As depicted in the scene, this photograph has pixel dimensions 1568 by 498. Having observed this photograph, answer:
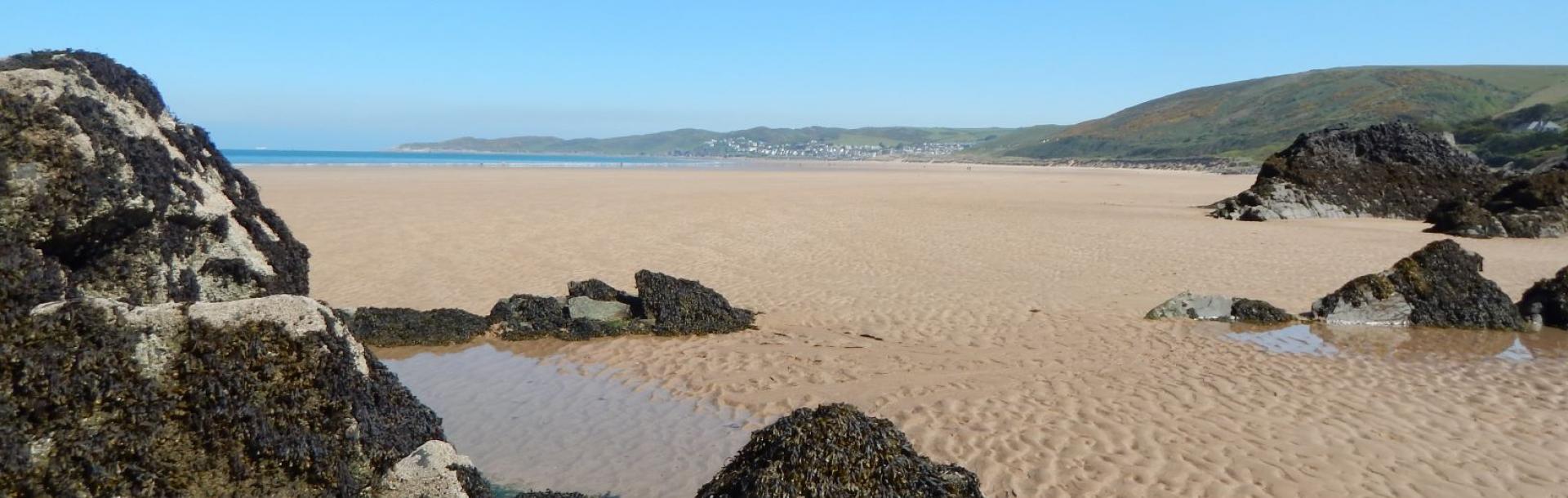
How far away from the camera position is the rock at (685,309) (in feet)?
32.2

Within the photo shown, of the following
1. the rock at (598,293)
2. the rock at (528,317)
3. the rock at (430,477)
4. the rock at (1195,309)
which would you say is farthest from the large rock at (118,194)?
the rock at (1195,309)

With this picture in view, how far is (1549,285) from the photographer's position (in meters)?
10.5

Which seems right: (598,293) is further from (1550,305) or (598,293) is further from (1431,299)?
(1550,305)

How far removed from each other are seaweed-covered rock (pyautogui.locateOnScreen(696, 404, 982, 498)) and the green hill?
103285 millimetres

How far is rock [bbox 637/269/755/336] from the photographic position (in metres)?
9.83

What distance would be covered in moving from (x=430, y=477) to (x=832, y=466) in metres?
1.62

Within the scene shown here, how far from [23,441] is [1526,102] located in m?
144

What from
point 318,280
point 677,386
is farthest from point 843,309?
point 318,280

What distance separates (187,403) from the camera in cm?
319

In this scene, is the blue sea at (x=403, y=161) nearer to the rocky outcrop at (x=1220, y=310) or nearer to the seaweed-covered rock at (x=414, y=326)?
the seaweed-covered rock at (x=414, y=326)

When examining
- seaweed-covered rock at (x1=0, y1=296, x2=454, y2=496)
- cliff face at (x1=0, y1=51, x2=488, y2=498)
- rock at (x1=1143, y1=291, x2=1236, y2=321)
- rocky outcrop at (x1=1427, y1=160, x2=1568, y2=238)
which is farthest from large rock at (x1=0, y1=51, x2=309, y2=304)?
rocky outcrop at (x1=1427, y1=160, x2=1568, y2=238)

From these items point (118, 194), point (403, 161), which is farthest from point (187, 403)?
point (403, 161)

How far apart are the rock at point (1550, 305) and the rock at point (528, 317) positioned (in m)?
10.8

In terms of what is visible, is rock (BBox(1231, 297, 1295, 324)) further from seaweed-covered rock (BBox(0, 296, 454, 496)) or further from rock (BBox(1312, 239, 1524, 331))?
seaweed-covered rock (BBox(0, 296, 454, 496))
